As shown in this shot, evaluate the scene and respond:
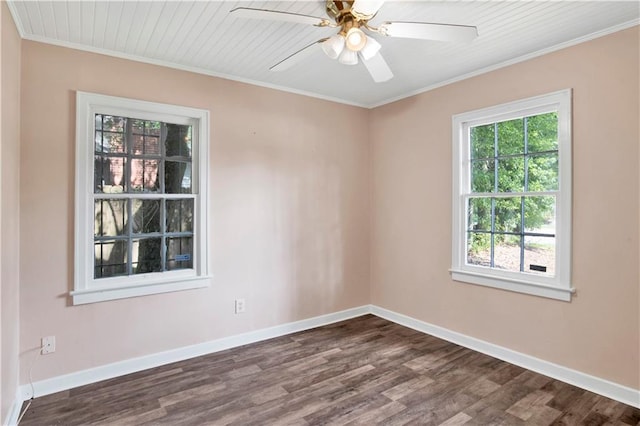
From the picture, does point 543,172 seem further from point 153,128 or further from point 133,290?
point 133,290

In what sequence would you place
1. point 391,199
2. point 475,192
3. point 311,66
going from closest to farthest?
point 311,66 → point 475,192 → point 391,199

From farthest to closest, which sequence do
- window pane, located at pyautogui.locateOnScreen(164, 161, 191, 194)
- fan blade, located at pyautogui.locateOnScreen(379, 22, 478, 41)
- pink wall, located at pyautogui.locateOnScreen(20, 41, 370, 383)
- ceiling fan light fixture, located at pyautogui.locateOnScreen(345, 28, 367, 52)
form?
window pane, located at pyautogui.locateOnScreen(164, 161, 191, 194) < pink wall, located at pyautogui.locateOnScreen(20, 41, 370, 383) < ceiling fan light fixture, located at pyautogui.locateOnScreen(345, 28, 367, 52) < fan blade, located at pyautogui.locateOnScreen(379, 22, 478, 41)

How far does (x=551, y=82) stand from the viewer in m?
2.75

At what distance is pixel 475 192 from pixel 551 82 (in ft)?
3.53

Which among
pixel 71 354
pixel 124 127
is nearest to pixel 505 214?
pixel 124 127

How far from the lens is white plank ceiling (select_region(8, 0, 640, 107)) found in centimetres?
215

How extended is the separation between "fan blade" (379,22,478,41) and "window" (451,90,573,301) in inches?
51.8

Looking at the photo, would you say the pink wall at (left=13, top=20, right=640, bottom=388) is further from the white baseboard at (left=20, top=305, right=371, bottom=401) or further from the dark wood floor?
the dark wood floor

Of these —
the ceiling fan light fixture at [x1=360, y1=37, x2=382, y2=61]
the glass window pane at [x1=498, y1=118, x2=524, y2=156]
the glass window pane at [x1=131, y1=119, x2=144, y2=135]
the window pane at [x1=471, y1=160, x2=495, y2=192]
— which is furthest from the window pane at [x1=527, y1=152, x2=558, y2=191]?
the glass window pane at [x1=131, y1=119, x2=144, y2=135]

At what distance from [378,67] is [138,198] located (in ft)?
7.09

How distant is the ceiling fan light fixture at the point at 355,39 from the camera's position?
1.96 m

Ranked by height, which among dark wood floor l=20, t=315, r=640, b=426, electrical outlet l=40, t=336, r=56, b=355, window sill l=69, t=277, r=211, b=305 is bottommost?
dark wood floor l=20, t=315, r=640, b=426

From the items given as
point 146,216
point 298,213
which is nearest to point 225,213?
point 146,216

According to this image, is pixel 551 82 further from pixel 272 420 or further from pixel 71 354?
pixel 71 354
